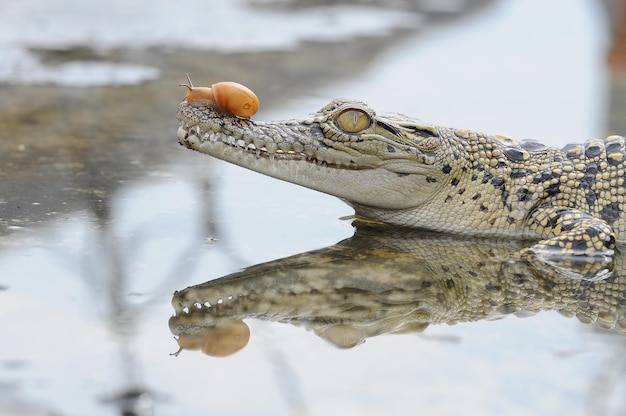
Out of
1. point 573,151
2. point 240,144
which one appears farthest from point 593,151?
point 240,144

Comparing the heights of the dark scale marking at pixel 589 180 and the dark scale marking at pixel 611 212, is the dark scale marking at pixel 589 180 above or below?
above

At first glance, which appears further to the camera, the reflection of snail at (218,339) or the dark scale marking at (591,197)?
the dark scale marking at (591,197)

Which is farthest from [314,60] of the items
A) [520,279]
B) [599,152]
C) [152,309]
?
[152,309]

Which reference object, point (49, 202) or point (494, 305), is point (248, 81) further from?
point (494, 305)

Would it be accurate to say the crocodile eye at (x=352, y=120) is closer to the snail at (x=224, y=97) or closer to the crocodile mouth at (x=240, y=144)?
the crocodile mouth at (x=240, y=144)

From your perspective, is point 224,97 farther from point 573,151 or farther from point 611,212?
point 611,212

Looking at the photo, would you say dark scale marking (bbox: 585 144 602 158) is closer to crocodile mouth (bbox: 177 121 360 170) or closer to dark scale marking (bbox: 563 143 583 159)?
dark scale marking (bbox: 563 143 583 159)

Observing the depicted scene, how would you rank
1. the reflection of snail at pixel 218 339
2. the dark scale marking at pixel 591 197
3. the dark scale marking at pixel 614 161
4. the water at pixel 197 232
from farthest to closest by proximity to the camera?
the dark scale marking at pixel 614 161 < the dark scale marking at pixel 591 197 < the reflection of snail at pixel 218 339 < the water at pixel 197 232

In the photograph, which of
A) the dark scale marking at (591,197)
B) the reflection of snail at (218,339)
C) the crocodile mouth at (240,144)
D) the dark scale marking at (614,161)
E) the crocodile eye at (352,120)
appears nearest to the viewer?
the reflection of snail at (218,339)

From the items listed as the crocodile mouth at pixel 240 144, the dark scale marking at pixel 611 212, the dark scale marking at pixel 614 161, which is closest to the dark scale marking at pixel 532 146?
the dark scale marking at pixel 614 161
